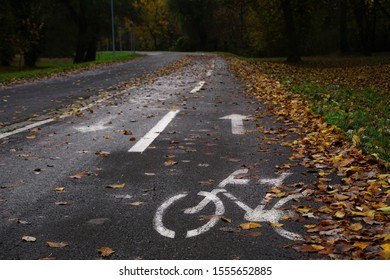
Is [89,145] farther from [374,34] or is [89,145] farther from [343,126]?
[374,34]

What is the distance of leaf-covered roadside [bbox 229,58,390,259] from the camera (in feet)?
12.1

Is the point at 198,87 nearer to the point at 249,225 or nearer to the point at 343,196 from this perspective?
the point at 343,196

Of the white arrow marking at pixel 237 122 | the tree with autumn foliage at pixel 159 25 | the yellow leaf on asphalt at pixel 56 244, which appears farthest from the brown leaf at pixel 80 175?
the tree with autumn foliage at pixel 159 25

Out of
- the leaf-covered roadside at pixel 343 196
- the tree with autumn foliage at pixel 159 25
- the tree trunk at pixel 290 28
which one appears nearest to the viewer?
the leaf-covered roadside at pixel 343 196

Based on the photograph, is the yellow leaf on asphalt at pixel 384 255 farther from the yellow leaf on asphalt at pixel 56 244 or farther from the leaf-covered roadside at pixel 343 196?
the yellow leaf on asphalt at pixel 56 244

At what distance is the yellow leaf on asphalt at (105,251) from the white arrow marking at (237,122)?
5057mm

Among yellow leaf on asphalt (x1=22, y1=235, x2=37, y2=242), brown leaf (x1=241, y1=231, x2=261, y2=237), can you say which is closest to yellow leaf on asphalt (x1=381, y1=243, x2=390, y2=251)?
brown leaf (x1=241, y1=231, x2=261, y2=237)

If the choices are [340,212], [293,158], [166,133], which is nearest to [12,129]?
[166,133]

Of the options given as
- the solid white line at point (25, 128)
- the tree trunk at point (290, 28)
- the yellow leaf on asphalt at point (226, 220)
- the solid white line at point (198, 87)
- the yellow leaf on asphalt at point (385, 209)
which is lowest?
the yellow leaf on asphalt at point (226, 220)

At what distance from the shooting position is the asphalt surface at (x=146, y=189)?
379 cm

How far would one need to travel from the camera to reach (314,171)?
5.81 m

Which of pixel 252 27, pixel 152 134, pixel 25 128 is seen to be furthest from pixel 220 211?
pixel 252 27

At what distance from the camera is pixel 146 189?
5211 mm

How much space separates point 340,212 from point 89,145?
14.4 ft
